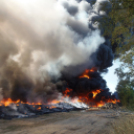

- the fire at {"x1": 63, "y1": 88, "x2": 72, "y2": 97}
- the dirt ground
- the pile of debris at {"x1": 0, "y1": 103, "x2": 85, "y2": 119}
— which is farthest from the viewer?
the fire at {"x1": 63, "y1": 88, "x2": 72, "y2": 97}

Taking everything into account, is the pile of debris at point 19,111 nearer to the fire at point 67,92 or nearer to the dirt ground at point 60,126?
the dirt ground at point 60,126

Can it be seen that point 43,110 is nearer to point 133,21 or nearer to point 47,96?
point 47,96

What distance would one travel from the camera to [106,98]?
49.8 m

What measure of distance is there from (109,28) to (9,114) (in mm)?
16785

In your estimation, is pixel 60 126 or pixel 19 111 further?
pixel 19 111

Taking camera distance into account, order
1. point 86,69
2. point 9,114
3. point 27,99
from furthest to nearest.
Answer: point 86,69 < point 27,99 < point 9,114

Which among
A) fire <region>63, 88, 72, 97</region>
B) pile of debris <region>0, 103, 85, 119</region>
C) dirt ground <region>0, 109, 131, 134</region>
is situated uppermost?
fire <region>63, 88, 72, 97</region>

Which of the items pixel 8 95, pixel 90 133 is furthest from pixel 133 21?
pixel 8 95

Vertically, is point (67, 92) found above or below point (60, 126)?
above

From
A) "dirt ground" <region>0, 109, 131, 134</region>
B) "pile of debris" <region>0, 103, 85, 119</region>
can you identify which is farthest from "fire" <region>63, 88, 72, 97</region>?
"dirt ground" <region>0, 109, 131, 134</region>

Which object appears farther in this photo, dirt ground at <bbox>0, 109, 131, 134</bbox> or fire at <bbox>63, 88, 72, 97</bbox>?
fire at <bbox>63, 88, 72, 97</bbox>

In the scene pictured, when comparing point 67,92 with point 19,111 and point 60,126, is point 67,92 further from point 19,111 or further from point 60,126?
point 60,126

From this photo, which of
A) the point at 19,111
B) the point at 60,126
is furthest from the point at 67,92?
the point at 60,126

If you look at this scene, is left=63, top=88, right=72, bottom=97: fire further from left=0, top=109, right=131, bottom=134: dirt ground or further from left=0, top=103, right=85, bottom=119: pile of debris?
left=0, top=109, right=131, bottom=134: dirt ground
